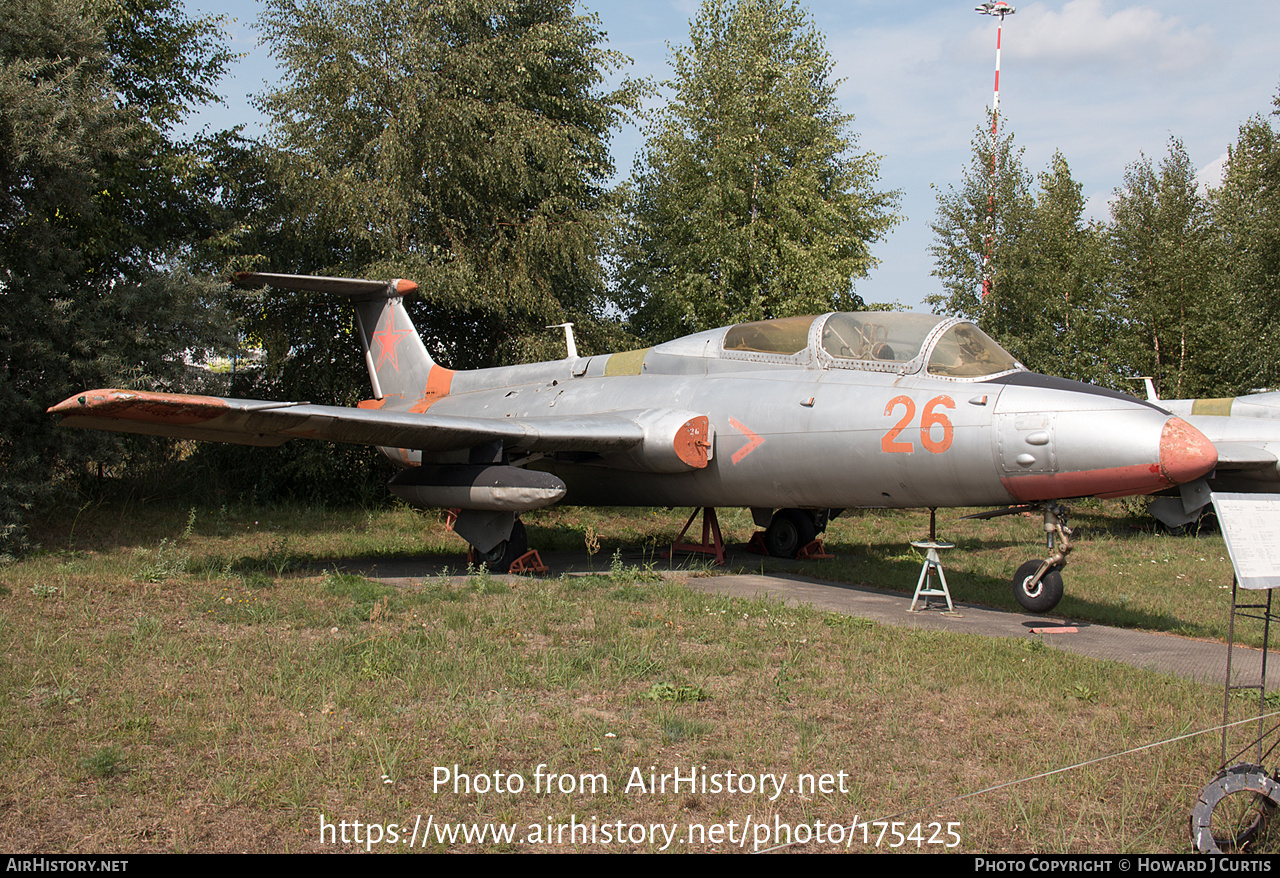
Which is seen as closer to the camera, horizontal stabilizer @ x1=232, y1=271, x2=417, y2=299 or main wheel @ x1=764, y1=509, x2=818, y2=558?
main wheel @ x1=764, y1=509, x2=818, y2=558

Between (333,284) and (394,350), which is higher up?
(333,284)

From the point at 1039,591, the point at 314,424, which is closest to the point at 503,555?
the point at 314,424

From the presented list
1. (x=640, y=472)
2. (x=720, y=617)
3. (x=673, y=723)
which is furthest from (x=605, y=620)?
(x=640, y=472)

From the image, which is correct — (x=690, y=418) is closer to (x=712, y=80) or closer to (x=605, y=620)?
(x=605, y=620)

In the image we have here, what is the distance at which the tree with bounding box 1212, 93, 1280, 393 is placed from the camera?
2200 cm

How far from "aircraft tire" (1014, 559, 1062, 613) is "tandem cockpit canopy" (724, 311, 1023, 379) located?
1.89 metres

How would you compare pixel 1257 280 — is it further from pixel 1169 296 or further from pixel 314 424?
pixel 314 424

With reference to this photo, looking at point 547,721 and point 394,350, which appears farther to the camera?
point 394,350

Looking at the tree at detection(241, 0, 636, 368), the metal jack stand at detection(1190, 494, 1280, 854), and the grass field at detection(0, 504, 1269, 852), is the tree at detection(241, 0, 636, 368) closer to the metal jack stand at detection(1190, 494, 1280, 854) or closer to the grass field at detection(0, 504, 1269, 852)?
the grass field at detection(0, 504, 1269, 852)

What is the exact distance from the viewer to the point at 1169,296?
27.5 meters

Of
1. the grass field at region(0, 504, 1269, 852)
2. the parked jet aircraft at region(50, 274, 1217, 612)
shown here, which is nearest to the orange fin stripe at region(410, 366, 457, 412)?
the parked jet aircraft at region(50, 274, 1217, 612)

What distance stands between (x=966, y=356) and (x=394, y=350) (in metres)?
9.37

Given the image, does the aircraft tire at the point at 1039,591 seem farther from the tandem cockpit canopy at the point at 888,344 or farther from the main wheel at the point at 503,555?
the main wheel at the point at 503,555

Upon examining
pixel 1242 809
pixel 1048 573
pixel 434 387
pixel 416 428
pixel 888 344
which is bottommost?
pixel 1242 809
